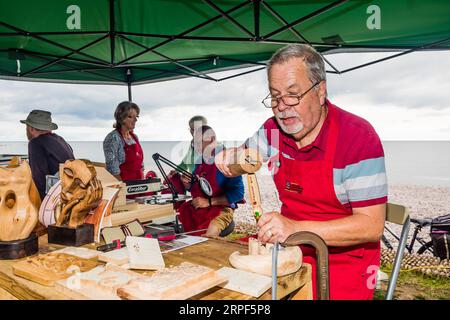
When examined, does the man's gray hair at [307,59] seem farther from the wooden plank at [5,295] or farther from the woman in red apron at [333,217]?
the wooden plank at [5,295]

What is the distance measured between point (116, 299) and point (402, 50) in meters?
4.80

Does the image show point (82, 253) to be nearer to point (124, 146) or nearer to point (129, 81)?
point (124, 146)

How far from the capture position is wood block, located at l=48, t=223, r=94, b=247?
1.59 metres

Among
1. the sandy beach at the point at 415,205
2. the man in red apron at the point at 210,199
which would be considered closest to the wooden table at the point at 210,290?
the man in red apron at the point at 210,199

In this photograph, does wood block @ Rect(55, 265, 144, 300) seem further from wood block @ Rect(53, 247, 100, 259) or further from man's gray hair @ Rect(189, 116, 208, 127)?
man's gray hair @ Rect(189, 116, 208, 127)

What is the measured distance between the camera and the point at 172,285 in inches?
38.4

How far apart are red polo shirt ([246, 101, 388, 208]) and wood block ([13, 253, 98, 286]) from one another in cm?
109

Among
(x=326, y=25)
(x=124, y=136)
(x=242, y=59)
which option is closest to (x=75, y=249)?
(x=124, y=136)

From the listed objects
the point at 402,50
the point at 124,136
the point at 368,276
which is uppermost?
the point at 402,50

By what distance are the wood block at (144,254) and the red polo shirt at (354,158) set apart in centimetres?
84

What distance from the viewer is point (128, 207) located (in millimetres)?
2018

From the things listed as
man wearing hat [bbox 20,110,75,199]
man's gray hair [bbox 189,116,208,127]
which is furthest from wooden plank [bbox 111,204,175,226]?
man's gray hair [bbox 189,116,208,127]

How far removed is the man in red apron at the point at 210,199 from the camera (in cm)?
357
